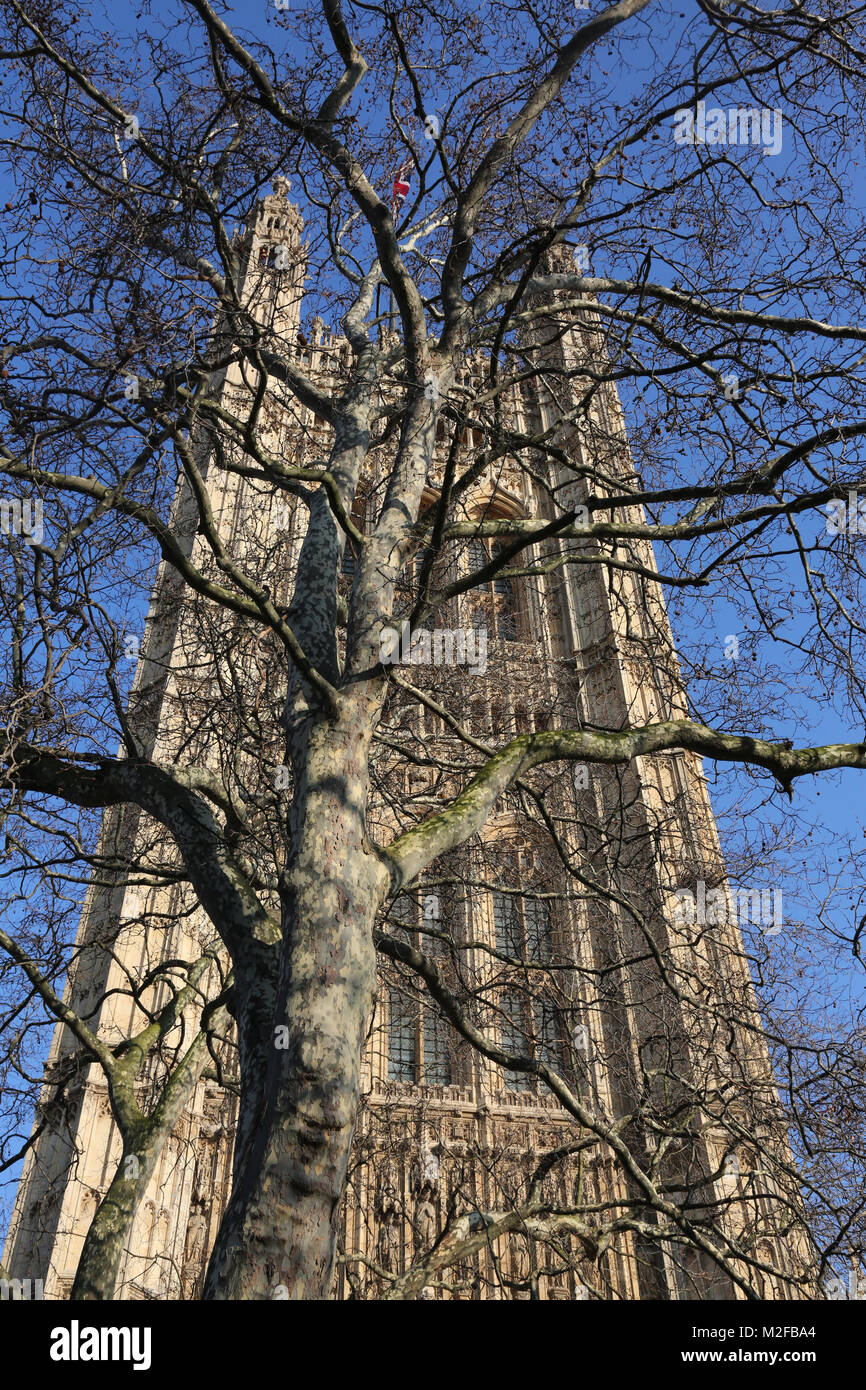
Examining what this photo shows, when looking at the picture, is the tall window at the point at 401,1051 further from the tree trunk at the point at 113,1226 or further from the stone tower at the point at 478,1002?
the tree trunk at the point at 113,1226

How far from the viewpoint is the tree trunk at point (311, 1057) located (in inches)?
167

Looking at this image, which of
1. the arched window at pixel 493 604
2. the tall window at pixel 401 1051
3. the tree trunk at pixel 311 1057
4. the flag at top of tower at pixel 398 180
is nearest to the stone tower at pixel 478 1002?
the tall window at pixel 401 1051

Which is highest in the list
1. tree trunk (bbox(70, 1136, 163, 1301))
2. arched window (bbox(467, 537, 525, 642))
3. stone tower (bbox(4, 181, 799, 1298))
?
arched window (bbox(467, 537, 525, 642))

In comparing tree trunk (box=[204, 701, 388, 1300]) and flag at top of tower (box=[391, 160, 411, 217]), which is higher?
flag at top of tower (box=[391, 160, 411, 217])

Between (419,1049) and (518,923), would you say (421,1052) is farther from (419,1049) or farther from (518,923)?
(518,923)

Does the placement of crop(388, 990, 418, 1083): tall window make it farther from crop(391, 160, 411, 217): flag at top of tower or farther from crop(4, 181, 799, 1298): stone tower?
crop(391, 160, 411, 217): flag at top of tower

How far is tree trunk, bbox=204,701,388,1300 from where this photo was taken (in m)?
4.25

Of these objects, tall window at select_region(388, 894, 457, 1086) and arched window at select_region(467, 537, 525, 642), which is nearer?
tall window at select_region(388, 894, 457, 1086)

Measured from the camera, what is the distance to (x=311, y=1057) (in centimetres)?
464

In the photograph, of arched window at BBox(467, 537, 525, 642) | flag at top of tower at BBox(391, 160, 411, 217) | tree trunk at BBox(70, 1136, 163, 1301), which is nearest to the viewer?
tree trunk at BBox(70, 1136, 163, 1301)

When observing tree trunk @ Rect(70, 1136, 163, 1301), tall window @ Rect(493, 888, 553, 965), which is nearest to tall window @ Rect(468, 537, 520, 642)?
tall window @ Rect(493, 888, 553, 965)

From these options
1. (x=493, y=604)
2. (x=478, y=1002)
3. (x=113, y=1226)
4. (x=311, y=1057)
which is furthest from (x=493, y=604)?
(x=311, y=1057)

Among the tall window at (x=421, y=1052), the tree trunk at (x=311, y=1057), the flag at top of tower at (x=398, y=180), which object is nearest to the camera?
the tree trunk at (x=311, y=1057)

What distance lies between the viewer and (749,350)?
745 centimetres
